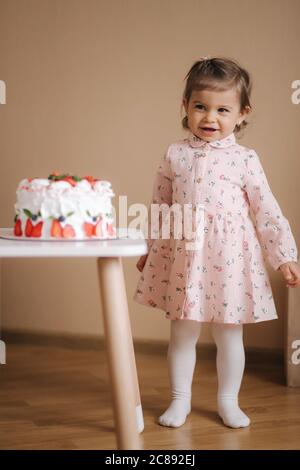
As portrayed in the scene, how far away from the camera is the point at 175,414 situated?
1838 millimetres

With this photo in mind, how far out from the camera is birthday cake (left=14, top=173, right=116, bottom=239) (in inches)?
55.4

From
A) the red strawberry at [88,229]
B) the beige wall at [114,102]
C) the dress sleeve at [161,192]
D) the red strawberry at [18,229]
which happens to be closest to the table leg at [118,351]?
the red strawberry at [88,229]

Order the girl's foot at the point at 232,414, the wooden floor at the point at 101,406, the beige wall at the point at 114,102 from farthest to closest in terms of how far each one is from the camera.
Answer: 1. the beige wall at the point at 114,102
2. the girl's foot at the point at 232,414
3. the wooden floor at the point at 101,406

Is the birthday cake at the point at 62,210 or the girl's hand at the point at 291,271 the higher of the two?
the birthday cake at the point at 62,210

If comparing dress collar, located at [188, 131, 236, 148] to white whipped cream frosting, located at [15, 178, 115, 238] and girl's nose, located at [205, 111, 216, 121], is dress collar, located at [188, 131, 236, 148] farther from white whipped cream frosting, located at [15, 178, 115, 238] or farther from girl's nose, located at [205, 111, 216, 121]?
Result: white whipped cream frosting, located at [15, 178, 115, 238]

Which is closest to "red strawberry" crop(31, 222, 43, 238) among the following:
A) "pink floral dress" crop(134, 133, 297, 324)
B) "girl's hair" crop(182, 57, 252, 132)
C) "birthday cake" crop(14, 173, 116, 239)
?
"birthday cake" crop(14, 173, 116, 239)

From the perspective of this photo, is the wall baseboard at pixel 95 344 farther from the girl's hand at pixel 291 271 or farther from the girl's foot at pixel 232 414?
the girl's hand at pixel 291 271

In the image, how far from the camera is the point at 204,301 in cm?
181

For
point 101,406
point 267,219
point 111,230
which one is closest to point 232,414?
point 101,406

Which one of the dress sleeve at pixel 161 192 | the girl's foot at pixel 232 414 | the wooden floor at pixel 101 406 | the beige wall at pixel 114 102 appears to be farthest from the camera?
the beige wall at pixel 114 102

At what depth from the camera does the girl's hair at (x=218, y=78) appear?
1799 mm

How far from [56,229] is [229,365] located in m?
0.67

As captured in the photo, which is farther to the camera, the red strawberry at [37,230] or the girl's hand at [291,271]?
the girl's hand at [291,271]

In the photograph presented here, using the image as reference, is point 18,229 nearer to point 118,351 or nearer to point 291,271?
point 118,351
